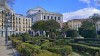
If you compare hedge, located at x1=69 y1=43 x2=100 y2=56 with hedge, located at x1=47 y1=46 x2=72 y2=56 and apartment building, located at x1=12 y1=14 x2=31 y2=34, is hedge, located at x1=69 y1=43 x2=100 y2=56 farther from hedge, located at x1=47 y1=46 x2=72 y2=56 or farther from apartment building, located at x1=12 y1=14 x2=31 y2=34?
apartment building, located at x1=12 y1=14 x2=31 y2=34

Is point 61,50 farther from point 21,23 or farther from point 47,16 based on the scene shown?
point 21,23

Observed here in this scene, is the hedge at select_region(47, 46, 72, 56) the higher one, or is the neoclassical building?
the neoclassical building

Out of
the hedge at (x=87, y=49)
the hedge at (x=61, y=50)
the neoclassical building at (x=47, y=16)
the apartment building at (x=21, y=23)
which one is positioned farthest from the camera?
the apartment building at (x=21, y=23)

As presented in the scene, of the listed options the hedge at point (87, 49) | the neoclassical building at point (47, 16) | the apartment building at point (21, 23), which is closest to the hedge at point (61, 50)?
the hedge at point (87, 49)

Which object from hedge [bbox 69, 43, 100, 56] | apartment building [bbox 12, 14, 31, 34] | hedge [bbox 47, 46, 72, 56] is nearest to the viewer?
hedge [bbox 47, 46, 72, 56]

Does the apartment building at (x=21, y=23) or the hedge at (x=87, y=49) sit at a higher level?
the apartment building at (x=21, y=23)

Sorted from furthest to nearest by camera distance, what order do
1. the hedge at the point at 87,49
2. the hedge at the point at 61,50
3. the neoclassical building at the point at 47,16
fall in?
the neoclassical building at the point at 47,16
the hedge at the point at 87,49
the hedge at the point at 61,50

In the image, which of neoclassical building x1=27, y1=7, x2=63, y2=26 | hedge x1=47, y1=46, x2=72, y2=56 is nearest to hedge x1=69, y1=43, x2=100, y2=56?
hedge x1=47, y1=46, x2=72, y2=56

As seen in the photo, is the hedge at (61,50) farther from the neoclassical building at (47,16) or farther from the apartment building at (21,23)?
the apartment building at (21,23)

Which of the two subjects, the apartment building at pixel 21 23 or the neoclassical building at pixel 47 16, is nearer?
the neoclassical building at pixel 47 16

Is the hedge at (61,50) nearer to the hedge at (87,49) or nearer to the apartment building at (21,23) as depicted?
the hedge at (87,49)

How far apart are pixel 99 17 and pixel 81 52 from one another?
7958 centimetres

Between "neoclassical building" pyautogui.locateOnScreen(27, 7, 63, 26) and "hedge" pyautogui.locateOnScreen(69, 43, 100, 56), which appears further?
"neoclassical building" pyautogui.locateOnScreen(27, 7, 63, 26)

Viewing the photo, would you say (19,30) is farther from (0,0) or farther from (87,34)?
(0,0)
